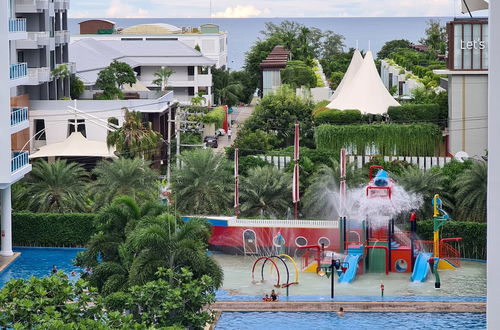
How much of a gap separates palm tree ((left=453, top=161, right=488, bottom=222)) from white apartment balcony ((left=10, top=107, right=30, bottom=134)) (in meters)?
17.1

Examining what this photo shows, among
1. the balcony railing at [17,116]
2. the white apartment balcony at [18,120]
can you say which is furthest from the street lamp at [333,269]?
the balcony railing at [17,116]

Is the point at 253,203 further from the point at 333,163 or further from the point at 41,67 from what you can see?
the point at 41,67

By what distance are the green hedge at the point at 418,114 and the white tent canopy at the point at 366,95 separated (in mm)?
1514

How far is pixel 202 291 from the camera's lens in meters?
26.6

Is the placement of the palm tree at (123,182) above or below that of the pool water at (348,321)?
above

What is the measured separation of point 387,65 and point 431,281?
68.4 meters

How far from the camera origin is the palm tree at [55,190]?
141 feet

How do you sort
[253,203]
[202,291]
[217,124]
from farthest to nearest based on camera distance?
[217,124]
[253,203]
[202,291]

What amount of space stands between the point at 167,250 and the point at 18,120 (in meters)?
16.6

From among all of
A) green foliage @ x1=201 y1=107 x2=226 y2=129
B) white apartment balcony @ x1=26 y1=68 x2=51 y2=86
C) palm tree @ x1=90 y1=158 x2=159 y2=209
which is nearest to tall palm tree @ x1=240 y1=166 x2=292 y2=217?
palm tree @ x1=90 y1=158 x2=159 y2=209

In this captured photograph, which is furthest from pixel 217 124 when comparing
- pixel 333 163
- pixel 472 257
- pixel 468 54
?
pixel 472 257

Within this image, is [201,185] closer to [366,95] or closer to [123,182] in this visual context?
[123,182]

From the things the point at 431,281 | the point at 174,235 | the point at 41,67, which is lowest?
the point at 431,281

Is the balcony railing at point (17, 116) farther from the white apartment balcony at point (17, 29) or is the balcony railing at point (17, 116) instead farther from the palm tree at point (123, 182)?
the palm tree at point (123, 182)
